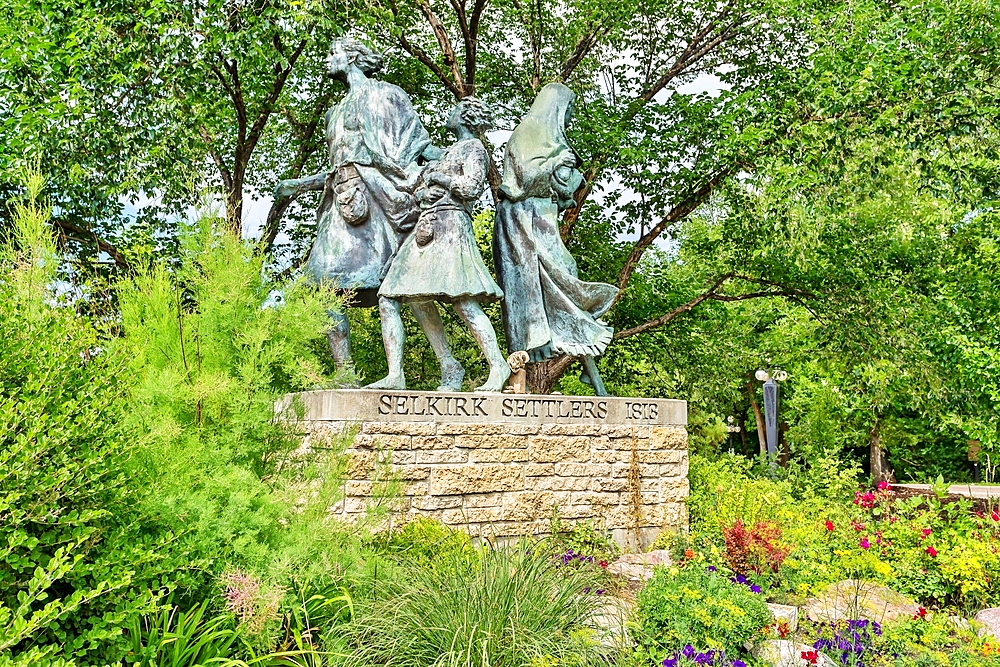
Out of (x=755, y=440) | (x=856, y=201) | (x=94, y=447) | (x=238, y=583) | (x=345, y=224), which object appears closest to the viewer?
(x=94, y=447)

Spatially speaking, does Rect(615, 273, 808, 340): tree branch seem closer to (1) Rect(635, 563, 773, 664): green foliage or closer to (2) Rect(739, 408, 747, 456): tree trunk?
(1) Rect(635, 563, 773, 664): green foliage

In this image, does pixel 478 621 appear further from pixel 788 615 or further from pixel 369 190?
pixel 369 190

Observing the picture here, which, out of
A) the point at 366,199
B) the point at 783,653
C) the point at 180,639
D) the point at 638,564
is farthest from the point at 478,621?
the point at 366,199

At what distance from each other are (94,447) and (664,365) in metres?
11.2

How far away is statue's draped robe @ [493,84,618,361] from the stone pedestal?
64cm

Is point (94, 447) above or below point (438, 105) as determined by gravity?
A: below

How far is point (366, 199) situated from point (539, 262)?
158 cm

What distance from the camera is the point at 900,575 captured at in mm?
6094

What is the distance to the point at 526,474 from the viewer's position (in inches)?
301

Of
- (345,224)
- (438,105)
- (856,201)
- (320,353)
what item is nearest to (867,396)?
(856,201)

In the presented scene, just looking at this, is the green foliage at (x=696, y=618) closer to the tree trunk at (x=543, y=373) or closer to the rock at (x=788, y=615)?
the rock at (x=788, y=615)

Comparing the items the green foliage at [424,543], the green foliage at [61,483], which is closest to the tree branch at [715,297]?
the green foliage at [424,543]

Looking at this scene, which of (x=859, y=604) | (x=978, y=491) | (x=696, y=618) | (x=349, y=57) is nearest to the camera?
(x=696, y=618)

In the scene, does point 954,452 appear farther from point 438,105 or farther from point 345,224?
point 345,224
